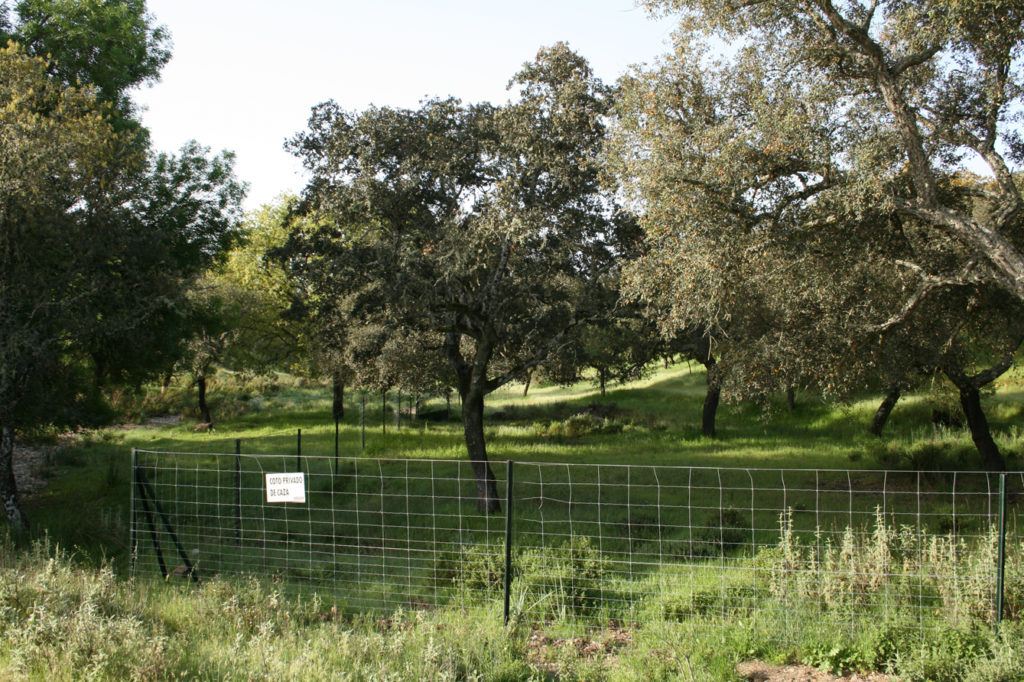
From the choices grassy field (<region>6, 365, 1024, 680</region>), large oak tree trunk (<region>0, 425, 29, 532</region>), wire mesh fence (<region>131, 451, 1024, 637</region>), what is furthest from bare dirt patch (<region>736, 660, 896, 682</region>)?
large oak tree trunk (<region>0, 425, 29, 532</region>)

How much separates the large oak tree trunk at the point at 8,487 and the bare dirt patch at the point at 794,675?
1212cm

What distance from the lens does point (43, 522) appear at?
13320 mm

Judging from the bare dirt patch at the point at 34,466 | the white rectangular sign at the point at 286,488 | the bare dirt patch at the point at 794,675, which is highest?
the white rectangular sign at the point at 286,488

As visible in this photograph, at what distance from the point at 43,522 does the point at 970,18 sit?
16754 mm

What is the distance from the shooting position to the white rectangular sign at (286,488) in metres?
8.05

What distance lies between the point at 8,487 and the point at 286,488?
7.93m

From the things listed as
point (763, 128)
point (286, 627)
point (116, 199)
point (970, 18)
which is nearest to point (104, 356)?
point (116, 199)

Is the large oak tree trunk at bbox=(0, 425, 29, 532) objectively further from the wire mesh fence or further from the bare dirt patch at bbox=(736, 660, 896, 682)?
the bare dirt patch at bbox=(736, 660, 896, 682)

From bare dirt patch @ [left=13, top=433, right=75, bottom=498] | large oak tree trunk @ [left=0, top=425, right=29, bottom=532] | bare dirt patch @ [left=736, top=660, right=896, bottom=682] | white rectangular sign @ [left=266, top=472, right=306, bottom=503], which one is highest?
white rectangular sign @ [left=266, top=472, right=306, bottom=503]

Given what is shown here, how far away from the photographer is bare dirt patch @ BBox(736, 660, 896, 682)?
597 cm

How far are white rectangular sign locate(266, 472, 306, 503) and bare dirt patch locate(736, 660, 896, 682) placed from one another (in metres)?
4.72

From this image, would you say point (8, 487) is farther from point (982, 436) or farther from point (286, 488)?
point (982, 436)

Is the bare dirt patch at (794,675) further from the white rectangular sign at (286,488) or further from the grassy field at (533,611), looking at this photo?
the white rectangular sign at (286,488)

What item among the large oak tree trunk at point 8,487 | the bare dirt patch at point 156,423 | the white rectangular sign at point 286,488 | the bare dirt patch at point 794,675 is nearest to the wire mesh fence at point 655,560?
the white rectangular sign at point 286,488
